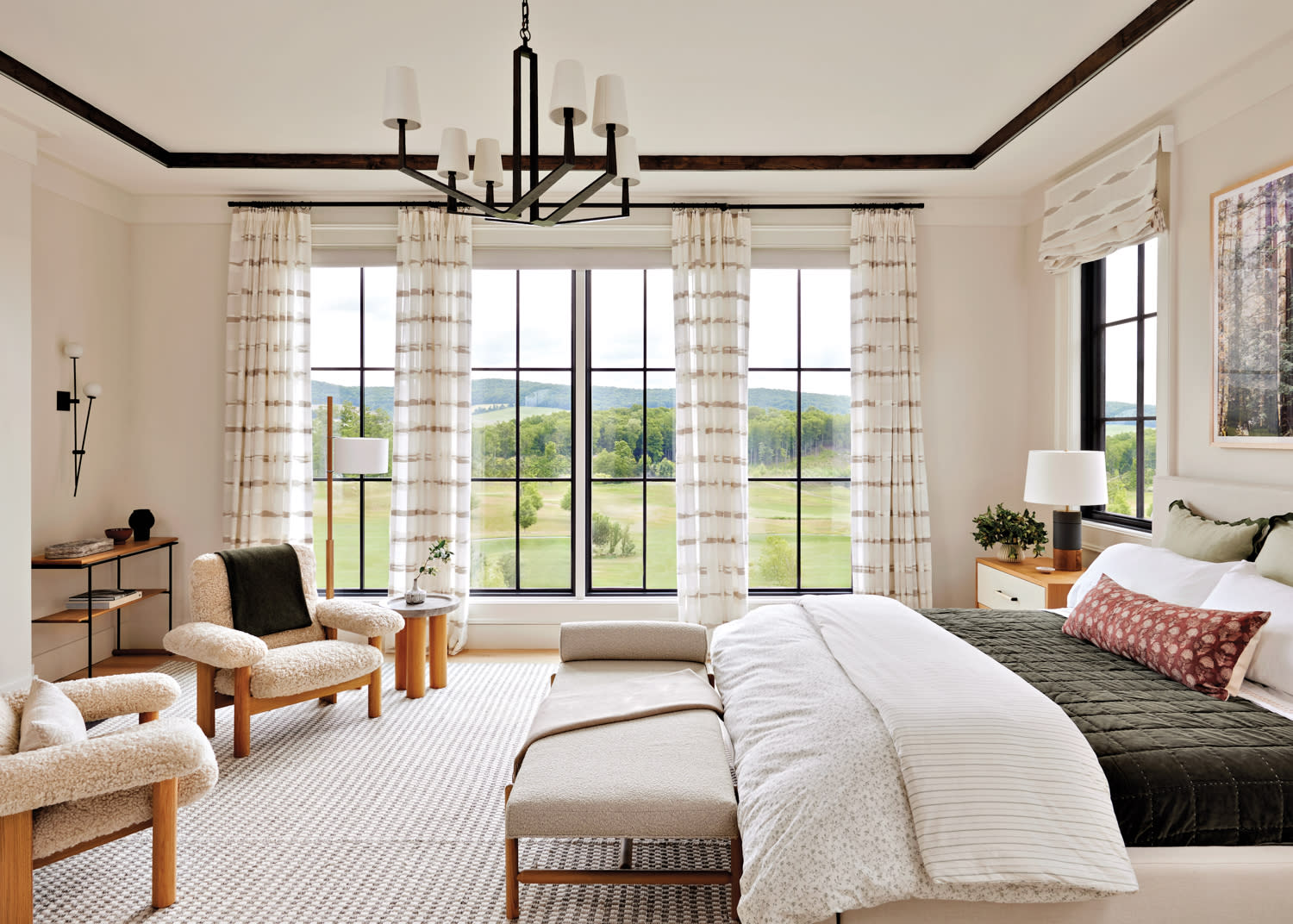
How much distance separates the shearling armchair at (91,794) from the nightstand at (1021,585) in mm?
3679

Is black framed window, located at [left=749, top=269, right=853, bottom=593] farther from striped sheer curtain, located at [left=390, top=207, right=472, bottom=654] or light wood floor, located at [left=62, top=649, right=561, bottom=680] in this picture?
striped sheer curtain, located at [left=390, top=207, right=472, bottom=654]

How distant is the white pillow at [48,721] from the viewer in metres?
2.12

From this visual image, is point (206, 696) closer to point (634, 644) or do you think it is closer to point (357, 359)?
point (634, 644)

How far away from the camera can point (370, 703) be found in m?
3.79

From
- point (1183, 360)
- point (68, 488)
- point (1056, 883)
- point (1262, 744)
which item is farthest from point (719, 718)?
point (68, 488)

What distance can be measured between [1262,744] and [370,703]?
357 cm

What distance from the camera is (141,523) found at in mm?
4793

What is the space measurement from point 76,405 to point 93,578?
109 cm

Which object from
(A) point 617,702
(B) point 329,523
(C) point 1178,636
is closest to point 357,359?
(B) point 329,523

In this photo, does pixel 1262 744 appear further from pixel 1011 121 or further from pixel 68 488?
pixel 68 488

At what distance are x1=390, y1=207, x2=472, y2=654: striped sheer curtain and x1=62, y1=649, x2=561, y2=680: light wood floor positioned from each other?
0.18 metres

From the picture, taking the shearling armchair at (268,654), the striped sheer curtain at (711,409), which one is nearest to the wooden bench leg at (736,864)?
the shearling armchair at (268,654)

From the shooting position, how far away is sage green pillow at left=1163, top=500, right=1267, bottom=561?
285cm

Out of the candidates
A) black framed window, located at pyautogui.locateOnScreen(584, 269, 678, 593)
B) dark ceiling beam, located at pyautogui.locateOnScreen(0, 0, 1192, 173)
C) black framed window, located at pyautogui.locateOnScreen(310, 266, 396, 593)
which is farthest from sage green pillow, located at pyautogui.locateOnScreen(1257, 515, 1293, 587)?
black framed window, located at pyautogui.locateOnScreen(310, 266, 396, 593)
